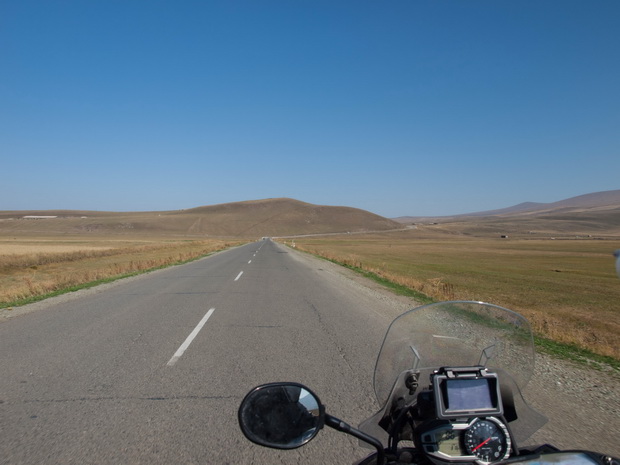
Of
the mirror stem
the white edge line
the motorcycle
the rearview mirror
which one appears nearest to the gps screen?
the motorcycle

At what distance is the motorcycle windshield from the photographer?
2777mm

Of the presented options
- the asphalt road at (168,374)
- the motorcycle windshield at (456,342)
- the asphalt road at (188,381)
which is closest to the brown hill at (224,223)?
the asphalt road at (168,374)

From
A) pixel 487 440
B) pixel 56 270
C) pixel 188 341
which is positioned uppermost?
pixel 487 440

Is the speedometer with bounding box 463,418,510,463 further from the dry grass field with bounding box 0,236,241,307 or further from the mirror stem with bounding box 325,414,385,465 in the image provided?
the dry grass field with bounding box 0,236,241,307

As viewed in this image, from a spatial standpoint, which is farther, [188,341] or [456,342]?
[188,341]

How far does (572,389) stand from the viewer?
17.4 ft

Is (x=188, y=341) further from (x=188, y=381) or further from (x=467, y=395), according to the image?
(x=467, y=395)

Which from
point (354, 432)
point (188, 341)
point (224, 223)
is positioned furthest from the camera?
point (224, 223)

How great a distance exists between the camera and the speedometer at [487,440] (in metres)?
2.31

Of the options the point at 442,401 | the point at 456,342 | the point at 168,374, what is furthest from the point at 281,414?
the point at 168,374

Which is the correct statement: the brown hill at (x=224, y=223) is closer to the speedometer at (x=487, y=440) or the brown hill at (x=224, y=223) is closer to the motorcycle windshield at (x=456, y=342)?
the motorcycle windshield at (x=456, y=342)

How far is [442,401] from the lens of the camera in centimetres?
237

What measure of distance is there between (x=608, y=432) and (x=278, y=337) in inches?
188

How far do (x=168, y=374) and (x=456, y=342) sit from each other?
3940 mm
